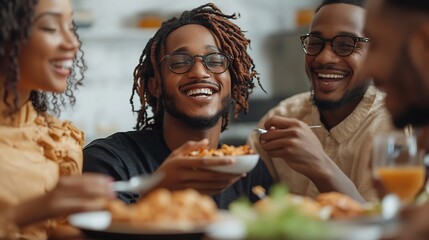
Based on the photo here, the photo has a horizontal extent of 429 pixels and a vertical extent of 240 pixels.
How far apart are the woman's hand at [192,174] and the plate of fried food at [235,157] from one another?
20 millimetres

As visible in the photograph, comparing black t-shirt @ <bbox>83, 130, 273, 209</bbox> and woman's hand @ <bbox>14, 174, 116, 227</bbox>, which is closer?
woman's hand @ <bbox>14, 174, 116, 227</bbox>

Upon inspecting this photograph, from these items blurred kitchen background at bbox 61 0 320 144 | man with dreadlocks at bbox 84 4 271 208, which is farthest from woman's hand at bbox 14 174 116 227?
blurred kitchen background at bbox 61 0 320 144

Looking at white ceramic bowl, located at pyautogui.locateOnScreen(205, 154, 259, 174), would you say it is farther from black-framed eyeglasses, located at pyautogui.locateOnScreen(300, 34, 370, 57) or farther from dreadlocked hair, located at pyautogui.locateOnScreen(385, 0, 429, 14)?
black-framed eyeglasses, located at pyautogui.locateOnScreen(300, 34, 370, 57)

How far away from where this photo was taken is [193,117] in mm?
2547

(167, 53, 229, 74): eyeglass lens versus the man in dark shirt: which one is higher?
(167, 53, 229, 74): eyeglass lens

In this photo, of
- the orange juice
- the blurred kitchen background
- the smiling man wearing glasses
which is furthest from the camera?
the blurred kitchen background

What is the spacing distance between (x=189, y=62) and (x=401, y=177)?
3.55ft

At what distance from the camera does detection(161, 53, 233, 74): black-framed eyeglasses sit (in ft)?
8.27

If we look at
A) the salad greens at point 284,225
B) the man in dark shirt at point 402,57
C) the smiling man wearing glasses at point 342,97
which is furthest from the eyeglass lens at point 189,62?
the salad greens at point 284,225

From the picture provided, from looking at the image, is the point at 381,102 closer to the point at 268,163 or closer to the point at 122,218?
the point at 268,163

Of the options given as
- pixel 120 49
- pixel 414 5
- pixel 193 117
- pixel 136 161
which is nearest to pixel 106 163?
pixel 136 161

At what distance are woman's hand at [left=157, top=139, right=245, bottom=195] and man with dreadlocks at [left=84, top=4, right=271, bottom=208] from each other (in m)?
0.40

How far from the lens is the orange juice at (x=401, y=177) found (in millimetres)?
1605

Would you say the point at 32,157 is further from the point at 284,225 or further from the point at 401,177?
the point at 401,177
